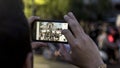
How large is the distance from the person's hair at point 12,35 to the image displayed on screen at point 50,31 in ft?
2.31

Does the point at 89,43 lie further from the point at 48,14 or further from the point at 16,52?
the point at 48,14

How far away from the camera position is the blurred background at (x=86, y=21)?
552 inches

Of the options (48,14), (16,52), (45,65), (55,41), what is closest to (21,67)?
(16,52)

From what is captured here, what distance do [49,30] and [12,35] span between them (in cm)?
86

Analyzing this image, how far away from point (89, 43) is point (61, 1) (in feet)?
78.4

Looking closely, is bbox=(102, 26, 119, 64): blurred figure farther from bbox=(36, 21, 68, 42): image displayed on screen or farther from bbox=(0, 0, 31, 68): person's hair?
bbox=(0, 0, 31, 68): person's hair

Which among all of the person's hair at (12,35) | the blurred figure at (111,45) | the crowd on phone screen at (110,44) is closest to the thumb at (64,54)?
the person's hair at (12,35)

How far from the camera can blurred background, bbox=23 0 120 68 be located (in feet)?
46.0

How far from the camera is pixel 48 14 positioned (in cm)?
2488

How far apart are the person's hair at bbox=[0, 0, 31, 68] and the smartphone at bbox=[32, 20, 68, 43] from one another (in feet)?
2.31

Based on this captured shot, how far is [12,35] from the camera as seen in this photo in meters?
1.39

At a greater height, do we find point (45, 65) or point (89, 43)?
point (89, 43)

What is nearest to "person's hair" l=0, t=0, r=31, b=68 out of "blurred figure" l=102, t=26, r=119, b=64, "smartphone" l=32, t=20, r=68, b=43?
"smartphone" l=32, t=20, r=68, b=43

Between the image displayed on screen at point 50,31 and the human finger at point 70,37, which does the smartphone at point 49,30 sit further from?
the human finger at point 70,37
